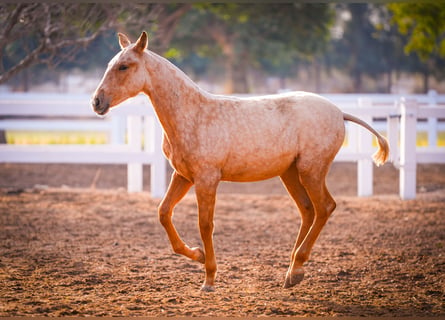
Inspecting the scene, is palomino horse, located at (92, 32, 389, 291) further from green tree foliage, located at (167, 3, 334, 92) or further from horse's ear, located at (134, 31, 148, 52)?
green tree foliage, located at (167, 3, 334, 92)

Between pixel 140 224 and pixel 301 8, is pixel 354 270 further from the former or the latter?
pixel 301 8

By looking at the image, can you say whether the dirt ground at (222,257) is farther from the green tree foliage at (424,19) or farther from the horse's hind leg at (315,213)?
the green tree foliage at (424,19)

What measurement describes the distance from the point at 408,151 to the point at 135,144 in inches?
180

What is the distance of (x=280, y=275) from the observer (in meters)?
5.56

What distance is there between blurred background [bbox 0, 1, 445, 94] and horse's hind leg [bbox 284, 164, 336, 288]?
4.63m

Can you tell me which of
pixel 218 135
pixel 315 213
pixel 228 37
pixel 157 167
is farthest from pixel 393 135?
pixel 228 37

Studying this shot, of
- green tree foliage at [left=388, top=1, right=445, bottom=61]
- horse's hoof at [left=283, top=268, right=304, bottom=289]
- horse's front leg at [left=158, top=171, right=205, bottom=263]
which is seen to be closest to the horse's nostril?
horse's front leg at [left=158, top=171, right=205, bottom=263]

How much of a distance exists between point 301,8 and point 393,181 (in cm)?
1333

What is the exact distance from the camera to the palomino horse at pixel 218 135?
4.77 m

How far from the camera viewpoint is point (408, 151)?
9.67m

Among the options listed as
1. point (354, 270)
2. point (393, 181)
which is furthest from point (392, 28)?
point (354, 270)

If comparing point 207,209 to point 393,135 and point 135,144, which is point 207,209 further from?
point 135,144

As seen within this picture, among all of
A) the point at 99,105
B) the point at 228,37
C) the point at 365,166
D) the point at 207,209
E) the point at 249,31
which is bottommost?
the point at 207,209

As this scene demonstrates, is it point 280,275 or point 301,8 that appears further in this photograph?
point 301,8
